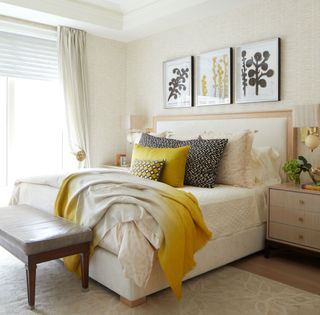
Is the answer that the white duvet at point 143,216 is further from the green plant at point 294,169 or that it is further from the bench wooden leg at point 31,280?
the bench wooden leg at point 31,280

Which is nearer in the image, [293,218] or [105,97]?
[293,218]

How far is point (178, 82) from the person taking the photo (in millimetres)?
4430

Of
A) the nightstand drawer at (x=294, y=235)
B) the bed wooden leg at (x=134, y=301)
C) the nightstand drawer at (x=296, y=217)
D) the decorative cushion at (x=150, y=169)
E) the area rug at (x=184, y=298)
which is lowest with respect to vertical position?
the area rug at (x=184, y=298)

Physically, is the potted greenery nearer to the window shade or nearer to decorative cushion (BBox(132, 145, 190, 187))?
decorative cushion (BBox(132, 145, 190, 187))

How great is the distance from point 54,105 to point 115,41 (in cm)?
129

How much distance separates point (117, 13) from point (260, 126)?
7.71ft

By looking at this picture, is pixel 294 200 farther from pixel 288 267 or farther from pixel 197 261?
pixel 197 261

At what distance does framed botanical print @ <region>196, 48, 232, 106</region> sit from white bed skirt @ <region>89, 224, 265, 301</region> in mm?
1526

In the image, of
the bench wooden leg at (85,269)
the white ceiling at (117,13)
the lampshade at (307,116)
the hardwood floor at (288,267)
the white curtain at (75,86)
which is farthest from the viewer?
the white curtain at (75,86)

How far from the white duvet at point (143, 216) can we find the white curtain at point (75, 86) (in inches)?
48.5

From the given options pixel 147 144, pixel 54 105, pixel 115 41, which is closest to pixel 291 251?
pixel 147 144

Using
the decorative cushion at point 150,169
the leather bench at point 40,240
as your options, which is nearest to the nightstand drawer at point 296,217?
the decorative cushion at point 150,169

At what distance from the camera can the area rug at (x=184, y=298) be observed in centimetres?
216

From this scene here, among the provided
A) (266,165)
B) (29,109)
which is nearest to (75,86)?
(29,109)
